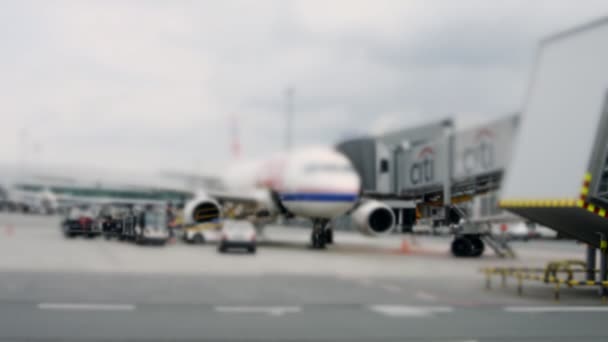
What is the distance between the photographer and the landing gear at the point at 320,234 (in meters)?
5.97

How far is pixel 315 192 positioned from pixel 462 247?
4.17ft

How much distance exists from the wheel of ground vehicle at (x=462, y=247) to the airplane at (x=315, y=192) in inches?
20.9

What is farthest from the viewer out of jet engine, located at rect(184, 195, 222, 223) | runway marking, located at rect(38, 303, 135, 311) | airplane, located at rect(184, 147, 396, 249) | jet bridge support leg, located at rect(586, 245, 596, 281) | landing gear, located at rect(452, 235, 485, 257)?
runway marking, located at rect(38, 303, 135, 311)

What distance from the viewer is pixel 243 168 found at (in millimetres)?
7508

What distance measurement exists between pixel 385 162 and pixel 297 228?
1770mm

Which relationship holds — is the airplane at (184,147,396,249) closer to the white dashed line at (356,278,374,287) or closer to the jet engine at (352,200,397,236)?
the jet engine at (352,200,397,236)

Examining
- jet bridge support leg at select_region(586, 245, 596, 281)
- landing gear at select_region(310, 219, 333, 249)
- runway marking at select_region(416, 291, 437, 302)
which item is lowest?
runway marking at select_region(416, 291, 437, 302)

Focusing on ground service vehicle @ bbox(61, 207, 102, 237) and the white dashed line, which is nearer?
ground service vehicle @ bbox(61, 207, 102, 237)

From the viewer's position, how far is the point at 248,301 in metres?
109

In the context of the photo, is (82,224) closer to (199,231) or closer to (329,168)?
(199,231)

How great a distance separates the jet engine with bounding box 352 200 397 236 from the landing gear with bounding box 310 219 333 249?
0.88 ft

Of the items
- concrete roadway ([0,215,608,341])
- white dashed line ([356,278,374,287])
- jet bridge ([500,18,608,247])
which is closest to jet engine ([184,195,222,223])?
jet bridge ([500,18,608,247])

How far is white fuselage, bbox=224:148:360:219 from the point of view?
201 inches

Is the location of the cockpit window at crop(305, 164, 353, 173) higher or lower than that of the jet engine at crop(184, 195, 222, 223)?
higher
